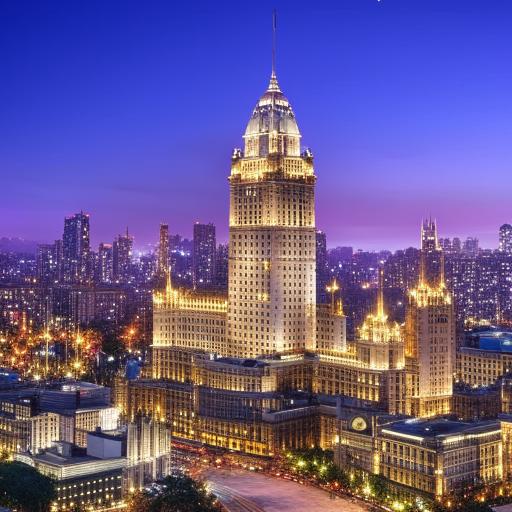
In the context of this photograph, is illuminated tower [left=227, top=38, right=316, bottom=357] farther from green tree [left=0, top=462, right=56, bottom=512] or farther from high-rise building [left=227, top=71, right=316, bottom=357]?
green tree [left=0, top=462, right=56, bottom=512]

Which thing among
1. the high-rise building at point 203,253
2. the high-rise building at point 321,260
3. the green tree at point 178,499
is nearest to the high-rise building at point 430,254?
the high-rise building at point 321,260

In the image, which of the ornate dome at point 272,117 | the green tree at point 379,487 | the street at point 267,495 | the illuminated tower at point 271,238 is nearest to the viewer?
the street at point 267,495

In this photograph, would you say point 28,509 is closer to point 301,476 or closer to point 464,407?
point 301,476

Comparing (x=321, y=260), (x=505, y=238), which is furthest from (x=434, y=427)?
(x=505, y=238)

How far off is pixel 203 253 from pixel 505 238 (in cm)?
5797

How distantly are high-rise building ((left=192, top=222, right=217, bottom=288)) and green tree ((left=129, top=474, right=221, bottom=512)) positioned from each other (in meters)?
110

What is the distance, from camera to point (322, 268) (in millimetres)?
158875

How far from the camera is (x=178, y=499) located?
5691 centimetres

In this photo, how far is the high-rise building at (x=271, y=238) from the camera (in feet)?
283

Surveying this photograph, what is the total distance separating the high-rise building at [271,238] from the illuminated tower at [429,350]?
12997mm

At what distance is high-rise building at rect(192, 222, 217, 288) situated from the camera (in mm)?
172750

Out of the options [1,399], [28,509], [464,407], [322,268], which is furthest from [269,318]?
[322,268]

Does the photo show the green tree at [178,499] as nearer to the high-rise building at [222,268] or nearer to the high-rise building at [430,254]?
the high-rise building at [222,268]

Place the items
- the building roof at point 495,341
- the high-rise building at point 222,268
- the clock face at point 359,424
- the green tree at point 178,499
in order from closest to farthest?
1. the green tree at point 178,499
2. the clock face at point 359,424
3. the building roof at point 495,341
4. the high-rise building at point 222,268
